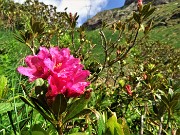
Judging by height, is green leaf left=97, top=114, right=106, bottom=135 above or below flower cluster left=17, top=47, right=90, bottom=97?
below

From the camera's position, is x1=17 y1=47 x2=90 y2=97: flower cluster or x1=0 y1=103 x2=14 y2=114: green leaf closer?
x1=17 y1=47 x2=90 y2=97: flower cluster

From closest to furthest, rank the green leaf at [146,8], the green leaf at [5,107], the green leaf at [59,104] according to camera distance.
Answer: the green leaf at [59,104] → the green leaf at [5,107] → the green leaf at [146,8]

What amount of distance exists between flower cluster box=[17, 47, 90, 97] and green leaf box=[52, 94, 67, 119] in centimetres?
4

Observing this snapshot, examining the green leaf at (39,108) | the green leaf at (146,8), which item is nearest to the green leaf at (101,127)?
the green leaf at (39,108)

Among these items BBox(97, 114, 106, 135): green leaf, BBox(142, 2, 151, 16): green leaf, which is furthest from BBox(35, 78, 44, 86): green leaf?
BBox(142, 2, 151, 16): green leaf

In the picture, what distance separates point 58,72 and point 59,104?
99 millimetres

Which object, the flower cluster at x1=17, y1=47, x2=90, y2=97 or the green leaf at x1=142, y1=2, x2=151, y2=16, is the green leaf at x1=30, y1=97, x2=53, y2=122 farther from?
the green leaf at x1=142, y1=2, x2=151, y2=16

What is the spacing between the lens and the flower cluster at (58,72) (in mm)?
835

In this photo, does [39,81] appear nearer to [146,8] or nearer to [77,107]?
[77,107]

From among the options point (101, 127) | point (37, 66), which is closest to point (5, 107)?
point (37, 66)

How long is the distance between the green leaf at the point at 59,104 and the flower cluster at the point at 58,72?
4 centimetres

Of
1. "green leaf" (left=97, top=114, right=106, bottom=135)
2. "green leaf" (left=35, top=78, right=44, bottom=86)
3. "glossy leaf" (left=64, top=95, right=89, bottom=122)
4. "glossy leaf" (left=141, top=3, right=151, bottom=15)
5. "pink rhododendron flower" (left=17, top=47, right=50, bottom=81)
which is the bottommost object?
"green leaf" (left=97, top=114, right=106, bottom=135)

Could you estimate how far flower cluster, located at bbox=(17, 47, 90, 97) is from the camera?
0.83 m

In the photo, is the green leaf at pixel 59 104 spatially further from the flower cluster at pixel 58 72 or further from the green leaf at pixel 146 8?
the green leaf at pixel 146 8
